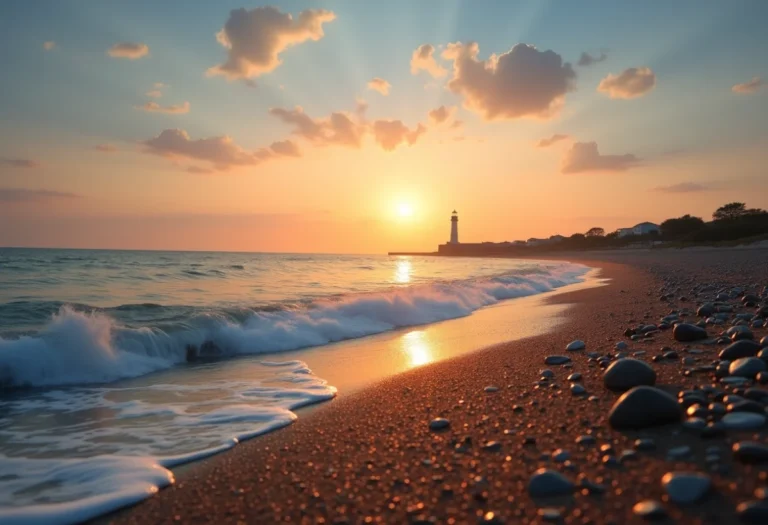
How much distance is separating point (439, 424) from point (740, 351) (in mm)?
2804

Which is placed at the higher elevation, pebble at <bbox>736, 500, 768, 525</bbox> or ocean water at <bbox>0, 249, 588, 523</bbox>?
pebble at <bbox>736, 500, 768, 525</bbox>

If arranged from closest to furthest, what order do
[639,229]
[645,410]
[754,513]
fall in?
[754,513]
[645,410]
[639,229]

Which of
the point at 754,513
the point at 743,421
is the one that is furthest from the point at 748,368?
the point at 754,513

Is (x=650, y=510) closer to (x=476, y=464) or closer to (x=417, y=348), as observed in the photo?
(x=476, y=464)

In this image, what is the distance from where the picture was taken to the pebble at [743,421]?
244 cm

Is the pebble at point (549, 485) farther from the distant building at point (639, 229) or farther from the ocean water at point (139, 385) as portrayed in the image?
the distant building at point (639, 229)

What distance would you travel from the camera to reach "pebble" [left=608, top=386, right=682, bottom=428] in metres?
2.63

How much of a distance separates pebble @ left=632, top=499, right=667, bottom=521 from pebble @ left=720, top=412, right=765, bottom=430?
3.13ft

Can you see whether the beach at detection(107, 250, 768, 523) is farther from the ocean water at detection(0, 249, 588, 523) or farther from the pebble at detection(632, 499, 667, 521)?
the ocean water at detection(0, 249, 588, 523)

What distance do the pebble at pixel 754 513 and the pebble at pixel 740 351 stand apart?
2.74 metres

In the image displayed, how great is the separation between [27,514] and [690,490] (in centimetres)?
328

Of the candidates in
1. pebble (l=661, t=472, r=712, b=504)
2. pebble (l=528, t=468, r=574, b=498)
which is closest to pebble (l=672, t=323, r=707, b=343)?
pebble (l=661, t=472, r=712, b=504)

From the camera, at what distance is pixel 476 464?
254cm

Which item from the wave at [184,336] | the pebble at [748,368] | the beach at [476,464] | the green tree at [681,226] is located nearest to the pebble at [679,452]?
the beach at [476,464]
